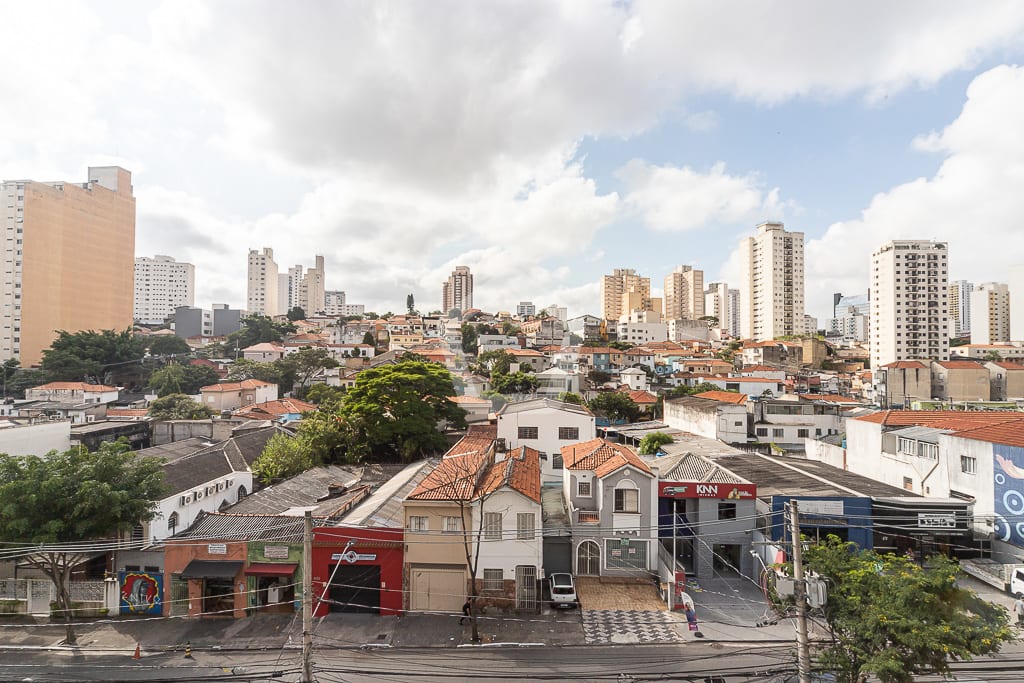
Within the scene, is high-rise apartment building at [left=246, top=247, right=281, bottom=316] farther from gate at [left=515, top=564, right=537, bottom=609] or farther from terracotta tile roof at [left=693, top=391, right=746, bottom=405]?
gate at [left=515, top=564, right=537, bottom=609]

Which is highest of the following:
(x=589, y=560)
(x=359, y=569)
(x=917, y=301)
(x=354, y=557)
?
(x=917, y=301)

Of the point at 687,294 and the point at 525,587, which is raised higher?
the point at 687,294

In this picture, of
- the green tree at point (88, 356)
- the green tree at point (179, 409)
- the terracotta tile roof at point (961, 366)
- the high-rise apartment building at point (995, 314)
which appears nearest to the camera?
the green tree at point (179, 409)

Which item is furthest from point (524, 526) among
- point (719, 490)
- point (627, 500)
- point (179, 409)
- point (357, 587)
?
point (179, 409)

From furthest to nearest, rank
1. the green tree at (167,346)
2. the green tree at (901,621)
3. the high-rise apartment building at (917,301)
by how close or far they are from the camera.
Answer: the high-rise apartment building at (917,301) < the green tree at (167,346) < the green tree at (901,621)

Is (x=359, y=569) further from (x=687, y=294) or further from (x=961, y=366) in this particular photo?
(x=687, y=294)

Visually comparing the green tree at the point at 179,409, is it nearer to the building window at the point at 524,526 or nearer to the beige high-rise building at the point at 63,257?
the building window at the point at 524,526

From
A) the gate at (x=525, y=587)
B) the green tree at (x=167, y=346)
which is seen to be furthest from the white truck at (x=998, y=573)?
the green tree at (x=167, y=346)
